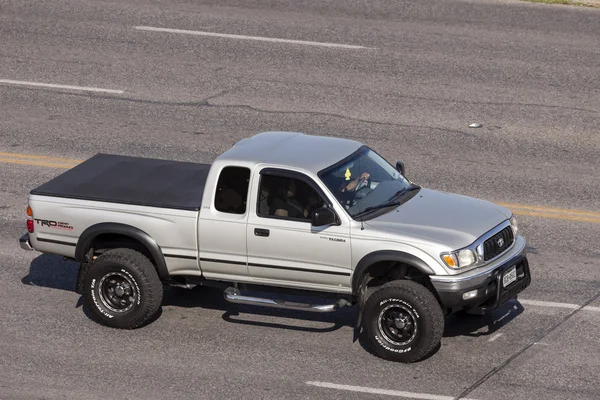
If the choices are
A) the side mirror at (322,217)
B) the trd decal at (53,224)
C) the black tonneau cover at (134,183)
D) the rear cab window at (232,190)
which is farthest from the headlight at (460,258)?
the trd decal at (53,224)

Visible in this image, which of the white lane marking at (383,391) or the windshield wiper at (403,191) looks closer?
the white lane marking at (383,391)

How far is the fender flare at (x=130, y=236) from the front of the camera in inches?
434

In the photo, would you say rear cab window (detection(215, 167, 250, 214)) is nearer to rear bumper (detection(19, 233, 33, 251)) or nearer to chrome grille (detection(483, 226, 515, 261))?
rear bumper (detection(19, 233, 33, 251))

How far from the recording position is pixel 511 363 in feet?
34.0

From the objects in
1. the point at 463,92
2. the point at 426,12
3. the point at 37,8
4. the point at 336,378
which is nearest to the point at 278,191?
the point at 336,378

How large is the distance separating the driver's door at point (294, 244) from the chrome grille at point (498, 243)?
1299 mm

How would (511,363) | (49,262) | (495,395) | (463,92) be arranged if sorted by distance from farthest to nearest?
(463,92) < (49,262) < (511,363) < (495,395)

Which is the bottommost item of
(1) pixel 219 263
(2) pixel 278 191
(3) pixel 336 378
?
(3) pixel 336 378

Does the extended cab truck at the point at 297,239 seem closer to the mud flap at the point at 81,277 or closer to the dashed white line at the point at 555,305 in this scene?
the mud flap at the point at 81,277

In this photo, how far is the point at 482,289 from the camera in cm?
1023

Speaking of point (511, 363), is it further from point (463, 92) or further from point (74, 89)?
point (74, 89)

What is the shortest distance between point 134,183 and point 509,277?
3948mm

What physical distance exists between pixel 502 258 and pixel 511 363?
39.5 inches

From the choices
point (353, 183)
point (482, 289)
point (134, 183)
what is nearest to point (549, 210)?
point (353, 183)
